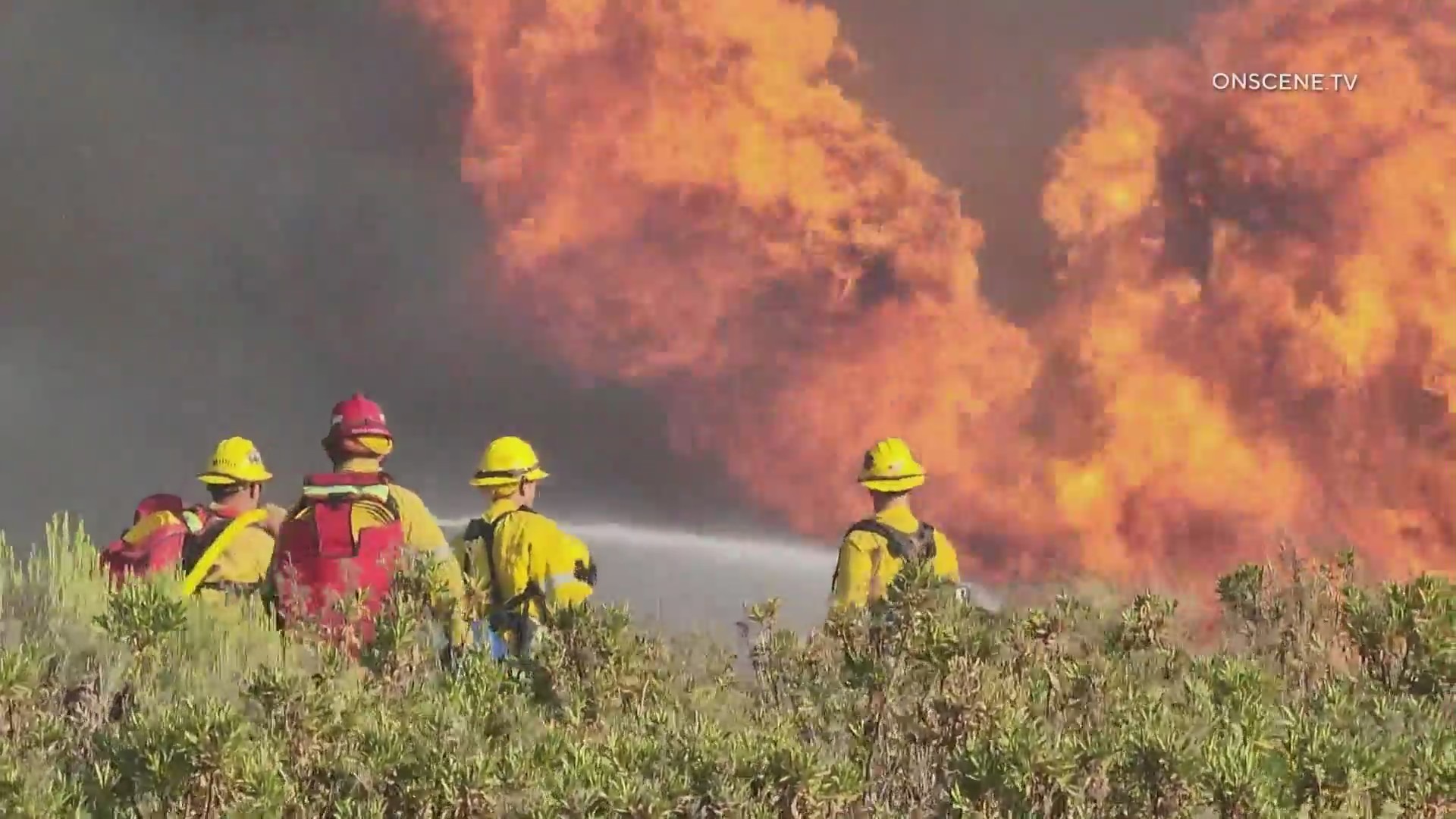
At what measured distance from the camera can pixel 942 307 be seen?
10.4m

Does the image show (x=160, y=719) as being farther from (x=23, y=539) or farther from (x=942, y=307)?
(x=942, y=307)

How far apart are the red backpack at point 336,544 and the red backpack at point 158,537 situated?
3.87ft

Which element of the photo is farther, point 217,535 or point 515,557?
point 217,535

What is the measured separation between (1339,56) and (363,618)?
8.23 m

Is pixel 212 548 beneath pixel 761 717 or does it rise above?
above

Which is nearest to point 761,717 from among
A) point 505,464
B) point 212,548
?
point 505,464

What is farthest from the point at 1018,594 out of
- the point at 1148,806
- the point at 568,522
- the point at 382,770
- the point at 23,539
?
the point at 23,539

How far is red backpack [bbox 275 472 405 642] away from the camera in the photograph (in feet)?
17.5

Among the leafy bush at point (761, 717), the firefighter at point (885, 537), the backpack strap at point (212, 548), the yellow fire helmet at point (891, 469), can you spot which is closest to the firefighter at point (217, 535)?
the backpack strap at point (212, 548)

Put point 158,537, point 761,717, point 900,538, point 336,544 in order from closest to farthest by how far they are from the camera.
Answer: point 761,717 < point 336,544 < point 900,538 < point 158,537

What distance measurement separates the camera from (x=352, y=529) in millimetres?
5547

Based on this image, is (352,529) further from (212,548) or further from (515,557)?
(212,548)

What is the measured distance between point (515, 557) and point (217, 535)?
1467 mm

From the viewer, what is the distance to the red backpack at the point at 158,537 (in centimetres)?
673
